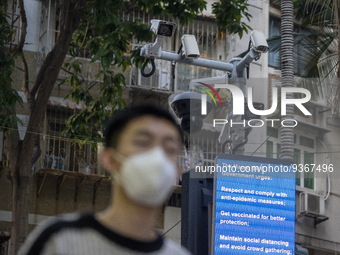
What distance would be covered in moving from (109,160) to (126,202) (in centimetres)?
10

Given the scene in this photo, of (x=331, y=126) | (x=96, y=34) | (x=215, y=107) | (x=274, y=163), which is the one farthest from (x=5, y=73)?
(x=331, y=126)

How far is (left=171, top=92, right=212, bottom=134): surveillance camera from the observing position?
37.7ft

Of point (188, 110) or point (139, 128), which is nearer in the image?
point (139, 128)

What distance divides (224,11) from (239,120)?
3.72m

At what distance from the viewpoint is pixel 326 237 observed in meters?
18.8

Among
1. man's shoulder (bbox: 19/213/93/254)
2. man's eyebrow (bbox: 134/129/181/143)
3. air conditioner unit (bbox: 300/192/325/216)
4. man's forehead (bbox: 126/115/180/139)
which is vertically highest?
man's forehead (bbox: 126/115/180/139)

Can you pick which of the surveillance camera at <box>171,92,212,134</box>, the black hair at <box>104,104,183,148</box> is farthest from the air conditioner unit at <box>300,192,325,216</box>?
the black hair at <box>104,104,183,148</box>

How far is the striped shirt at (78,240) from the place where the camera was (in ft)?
6.31

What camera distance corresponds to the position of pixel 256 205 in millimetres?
12016

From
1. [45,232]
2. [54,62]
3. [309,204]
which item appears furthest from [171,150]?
[309,204]

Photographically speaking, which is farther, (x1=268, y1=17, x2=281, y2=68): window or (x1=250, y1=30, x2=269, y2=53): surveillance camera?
(x1=268, y1=17, x2=281, y2=68): window

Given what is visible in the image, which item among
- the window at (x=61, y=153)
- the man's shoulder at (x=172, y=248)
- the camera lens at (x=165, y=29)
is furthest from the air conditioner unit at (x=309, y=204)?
the man's shoulder at (x=172, y=248)

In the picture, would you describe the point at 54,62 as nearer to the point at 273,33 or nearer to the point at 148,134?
the point at 273,33

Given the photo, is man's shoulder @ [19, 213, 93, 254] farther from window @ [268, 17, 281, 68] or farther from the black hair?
window @ [268, 17, 281, 68]
